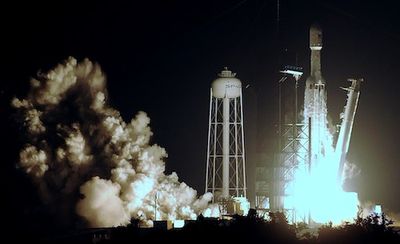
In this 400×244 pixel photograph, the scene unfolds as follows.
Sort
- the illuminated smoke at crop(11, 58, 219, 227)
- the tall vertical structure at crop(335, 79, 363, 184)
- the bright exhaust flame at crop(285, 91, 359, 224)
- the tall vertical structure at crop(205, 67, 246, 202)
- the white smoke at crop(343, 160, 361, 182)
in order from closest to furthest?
the illuminated smoke at crop(11, 58, 219, 227) < the tall vertical structure at crop(335, 79, 363, 184) < the bright exhaust flame at crop(285, 91, 359, 224) < the tall vertical structure at crop(205, 67, 246, 202) < the white smoke at crop(343, 160, 361, 182)

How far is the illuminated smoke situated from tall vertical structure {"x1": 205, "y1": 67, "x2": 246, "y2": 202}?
2.54 meters

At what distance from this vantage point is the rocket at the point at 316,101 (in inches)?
2035

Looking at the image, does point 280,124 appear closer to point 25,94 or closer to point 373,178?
point 373,178

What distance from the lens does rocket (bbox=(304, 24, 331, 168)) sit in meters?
51.7

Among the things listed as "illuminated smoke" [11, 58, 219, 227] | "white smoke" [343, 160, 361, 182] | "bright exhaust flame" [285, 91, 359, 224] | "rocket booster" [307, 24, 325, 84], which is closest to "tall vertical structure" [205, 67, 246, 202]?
"illuminated smoke" [11, 58, 219, 227]

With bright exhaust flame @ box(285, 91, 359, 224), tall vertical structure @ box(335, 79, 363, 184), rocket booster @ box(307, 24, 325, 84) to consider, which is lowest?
bright exhaust flame @ box(285, 91, 359, 224)

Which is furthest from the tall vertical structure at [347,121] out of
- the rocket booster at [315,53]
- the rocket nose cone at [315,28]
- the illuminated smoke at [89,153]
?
the illuminated smoke at [89,153]

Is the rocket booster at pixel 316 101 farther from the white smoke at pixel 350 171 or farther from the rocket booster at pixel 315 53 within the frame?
the white smoke at pixel 350 171

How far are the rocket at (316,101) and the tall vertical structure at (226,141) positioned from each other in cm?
322

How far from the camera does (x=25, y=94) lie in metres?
50.1

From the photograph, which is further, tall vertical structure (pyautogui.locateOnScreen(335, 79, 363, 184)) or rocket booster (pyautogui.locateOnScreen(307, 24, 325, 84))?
rocket booster (pyautogui.locateOnScreen(307, 24, 325, 84))

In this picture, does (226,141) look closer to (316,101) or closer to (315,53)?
(316,101)

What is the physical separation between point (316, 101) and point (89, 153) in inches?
421

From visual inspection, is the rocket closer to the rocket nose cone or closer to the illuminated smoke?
the rocket nose cone
